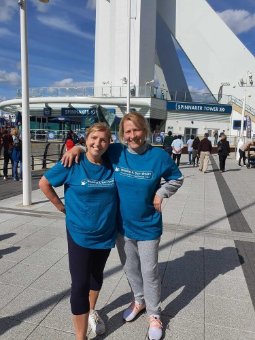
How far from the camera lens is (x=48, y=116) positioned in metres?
44.5

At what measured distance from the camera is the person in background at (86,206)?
261cm

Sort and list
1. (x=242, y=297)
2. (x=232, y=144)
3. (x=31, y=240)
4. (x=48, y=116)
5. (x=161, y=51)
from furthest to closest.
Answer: (x=161, y=51) < (x=48, y=116) < (x=232, y=144) < (x=31, y=240) < (x=242, y=297)

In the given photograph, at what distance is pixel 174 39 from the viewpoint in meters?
47.9

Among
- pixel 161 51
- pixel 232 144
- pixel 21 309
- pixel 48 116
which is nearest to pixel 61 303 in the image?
pixel 21 309

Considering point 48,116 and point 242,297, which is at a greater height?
point 48,116

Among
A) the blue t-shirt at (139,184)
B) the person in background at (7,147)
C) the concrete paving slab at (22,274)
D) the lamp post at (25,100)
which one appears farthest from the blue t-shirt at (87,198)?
the person in background at (7,147)

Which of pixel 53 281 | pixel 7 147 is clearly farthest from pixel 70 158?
pixel 7 147

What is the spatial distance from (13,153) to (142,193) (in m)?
9.80

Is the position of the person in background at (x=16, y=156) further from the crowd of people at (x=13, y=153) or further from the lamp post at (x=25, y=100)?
the lamp post at (x=25, y=100)

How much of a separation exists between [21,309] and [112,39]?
4506 cm

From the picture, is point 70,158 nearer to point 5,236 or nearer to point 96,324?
point 96,324

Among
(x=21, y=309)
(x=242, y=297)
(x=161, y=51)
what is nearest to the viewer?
(x=21, y=309)

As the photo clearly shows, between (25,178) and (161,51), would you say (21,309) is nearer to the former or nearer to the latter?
(25,178)

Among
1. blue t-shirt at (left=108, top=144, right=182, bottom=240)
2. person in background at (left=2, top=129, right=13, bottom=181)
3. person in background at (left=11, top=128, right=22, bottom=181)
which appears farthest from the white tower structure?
blue t-shirt at (left=108, top=144, right=182, bottom=240)
